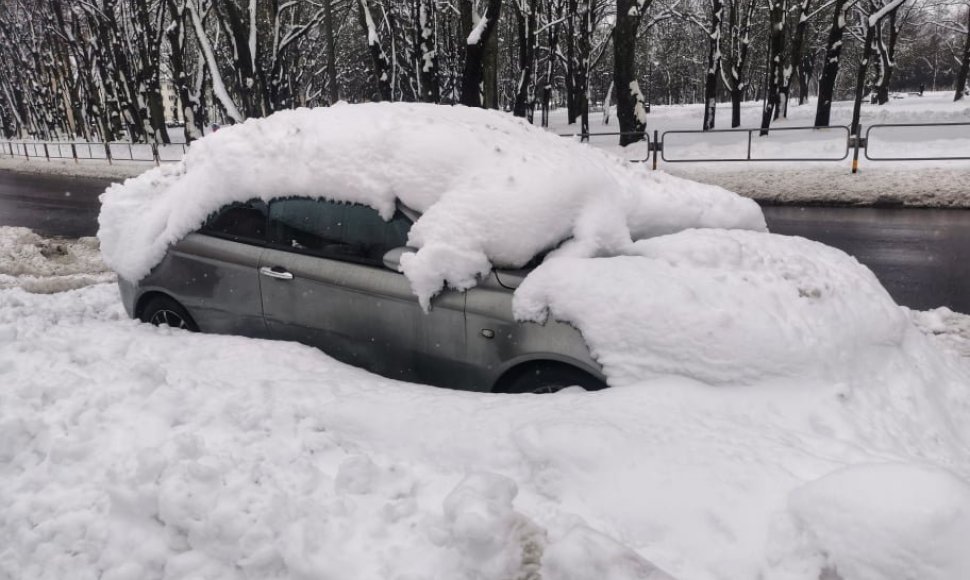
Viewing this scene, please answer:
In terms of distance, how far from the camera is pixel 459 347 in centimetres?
371

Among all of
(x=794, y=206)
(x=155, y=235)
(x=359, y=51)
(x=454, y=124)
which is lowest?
(x=794, y=206)

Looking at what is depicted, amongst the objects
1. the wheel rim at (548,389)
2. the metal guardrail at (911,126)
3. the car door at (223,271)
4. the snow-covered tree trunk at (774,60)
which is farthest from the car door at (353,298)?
the snow-covered tree trunk at (774,60)

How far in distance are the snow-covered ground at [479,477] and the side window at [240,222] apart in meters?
1.18

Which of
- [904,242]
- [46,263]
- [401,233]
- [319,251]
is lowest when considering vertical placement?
[904,242]

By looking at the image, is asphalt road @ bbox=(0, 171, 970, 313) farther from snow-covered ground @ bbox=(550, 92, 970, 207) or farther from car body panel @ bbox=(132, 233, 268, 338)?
car body panel @ bbox=(132, 233, 268, 338)

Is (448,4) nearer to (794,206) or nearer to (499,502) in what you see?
(794,206)

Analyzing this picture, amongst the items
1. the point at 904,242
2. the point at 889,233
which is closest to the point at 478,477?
the point at 904,242

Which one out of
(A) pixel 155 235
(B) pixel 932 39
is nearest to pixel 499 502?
(A) pixel 155 235

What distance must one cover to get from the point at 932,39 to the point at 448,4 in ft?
191

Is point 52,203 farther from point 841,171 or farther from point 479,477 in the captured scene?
point 841,171

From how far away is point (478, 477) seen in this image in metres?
2.46

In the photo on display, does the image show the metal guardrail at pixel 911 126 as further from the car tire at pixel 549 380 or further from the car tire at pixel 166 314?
the car tire at pixel 166 314

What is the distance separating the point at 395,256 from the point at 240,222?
56.5 inches

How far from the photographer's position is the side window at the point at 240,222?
14.6 ft
